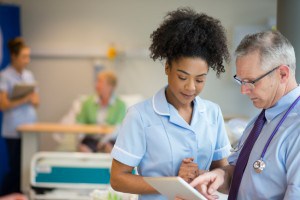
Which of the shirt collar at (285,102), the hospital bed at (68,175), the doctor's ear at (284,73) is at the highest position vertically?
the doctor's ear at (284,73)

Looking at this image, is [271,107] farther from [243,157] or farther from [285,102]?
[243,157]

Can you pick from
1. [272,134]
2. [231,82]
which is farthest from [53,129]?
[272,134]

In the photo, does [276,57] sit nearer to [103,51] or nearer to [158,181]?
[158,181]

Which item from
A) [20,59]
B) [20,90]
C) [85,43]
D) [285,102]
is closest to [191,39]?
[285,102]

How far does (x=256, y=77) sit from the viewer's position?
1424 mm

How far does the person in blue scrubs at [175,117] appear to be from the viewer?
62.0 inches

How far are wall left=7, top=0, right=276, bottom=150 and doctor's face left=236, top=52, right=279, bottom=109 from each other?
445 cm

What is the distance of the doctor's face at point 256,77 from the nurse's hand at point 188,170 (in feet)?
1.04

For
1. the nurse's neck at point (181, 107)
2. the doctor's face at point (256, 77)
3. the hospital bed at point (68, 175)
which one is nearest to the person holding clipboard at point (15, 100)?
the hospital bed at point (68, 175)

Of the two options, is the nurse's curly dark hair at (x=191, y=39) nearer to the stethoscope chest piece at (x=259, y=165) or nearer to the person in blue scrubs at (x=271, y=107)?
the person in blue scrubs at (x=271, y=107)

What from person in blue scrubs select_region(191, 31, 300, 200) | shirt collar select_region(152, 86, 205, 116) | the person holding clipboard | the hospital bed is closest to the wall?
the person holding clipboard

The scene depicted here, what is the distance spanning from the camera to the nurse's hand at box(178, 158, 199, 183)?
62.1 inches

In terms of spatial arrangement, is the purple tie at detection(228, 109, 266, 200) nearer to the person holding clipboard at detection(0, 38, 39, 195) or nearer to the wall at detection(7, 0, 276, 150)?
the person holding clipboard at detection(0, 38, 39, 195)

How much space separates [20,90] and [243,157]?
3.58 m
